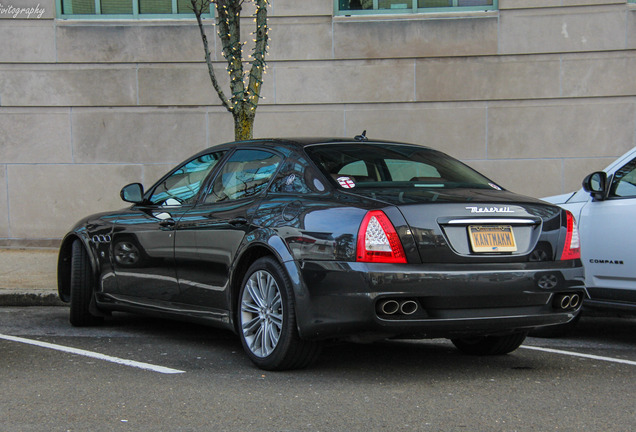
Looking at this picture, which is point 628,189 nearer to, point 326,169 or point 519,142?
point 326,169

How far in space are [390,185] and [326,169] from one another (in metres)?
0.43

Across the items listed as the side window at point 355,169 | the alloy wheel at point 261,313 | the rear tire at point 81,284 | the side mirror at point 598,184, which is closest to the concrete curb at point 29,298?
the rear tire at point 81,284

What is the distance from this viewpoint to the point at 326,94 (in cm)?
1326

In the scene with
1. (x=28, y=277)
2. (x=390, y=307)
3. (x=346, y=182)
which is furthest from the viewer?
(x=28, y=277)

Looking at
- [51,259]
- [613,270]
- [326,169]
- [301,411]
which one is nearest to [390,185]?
[326,169]

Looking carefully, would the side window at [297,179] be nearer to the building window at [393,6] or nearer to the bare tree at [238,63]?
the bare tree at [238,63]

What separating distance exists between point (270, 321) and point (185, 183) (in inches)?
68.7

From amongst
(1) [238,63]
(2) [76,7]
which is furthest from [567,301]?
(2) [76,7]

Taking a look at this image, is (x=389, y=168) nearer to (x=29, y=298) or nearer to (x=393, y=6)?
(x=29, y=298)

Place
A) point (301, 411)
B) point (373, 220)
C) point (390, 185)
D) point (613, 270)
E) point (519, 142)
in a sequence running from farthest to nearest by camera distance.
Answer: point (519, 142)
point (613, 270)
point (390, 185)
point (373, 220)
point (301, 411)

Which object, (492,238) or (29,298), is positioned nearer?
(492,238)

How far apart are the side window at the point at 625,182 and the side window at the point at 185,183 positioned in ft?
10.1

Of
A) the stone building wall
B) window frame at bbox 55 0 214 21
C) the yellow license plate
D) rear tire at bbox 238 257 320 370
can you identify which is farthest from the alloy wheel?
window frame at bbox 55 0 214 21

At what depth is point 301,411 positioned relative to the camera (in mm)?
4551
